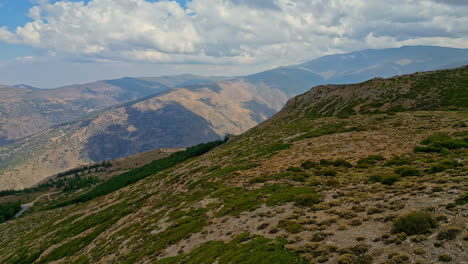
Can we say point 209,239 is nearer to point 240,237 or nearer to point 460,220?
point 240,237

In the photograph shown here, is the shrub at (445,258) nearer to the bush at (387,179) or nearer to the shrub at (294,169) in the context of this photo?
the bush at (387,179)

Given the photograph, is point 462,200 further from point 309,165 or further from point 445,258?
point 309,165

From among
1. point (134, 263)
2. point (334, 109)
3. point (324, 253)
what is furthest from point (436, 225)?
point (334, 109)

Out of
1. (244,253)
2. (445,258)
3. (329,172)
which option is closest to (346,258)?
(445,258)

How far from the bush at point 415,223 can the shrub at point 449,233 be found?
76cm

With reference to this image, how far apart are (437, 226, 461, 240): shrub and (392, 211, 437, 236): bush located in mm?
763

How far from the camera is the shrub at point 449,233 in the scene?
1386 centimetres

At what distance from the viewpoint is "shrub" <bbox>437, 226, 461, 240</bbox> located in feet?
45.5

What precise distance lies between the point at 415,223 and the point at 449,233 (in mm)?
1719

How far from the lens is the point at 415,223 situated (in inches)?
613

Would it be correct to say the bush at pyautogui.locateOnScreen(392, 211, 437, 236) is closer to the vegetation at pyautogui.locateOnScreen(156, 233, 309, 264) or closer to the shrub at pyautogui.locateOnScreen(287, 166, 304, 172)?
the vegetation at pyautogui.locateOnScreen(156, 233, 309, 264)

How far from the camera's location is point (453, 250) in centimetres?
1282

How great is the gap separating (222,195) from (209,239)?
10.9 metres

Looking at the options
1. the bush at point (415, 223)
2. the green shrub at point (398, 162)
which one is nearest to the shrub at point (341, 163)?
the green shrub at point (398, 162)
